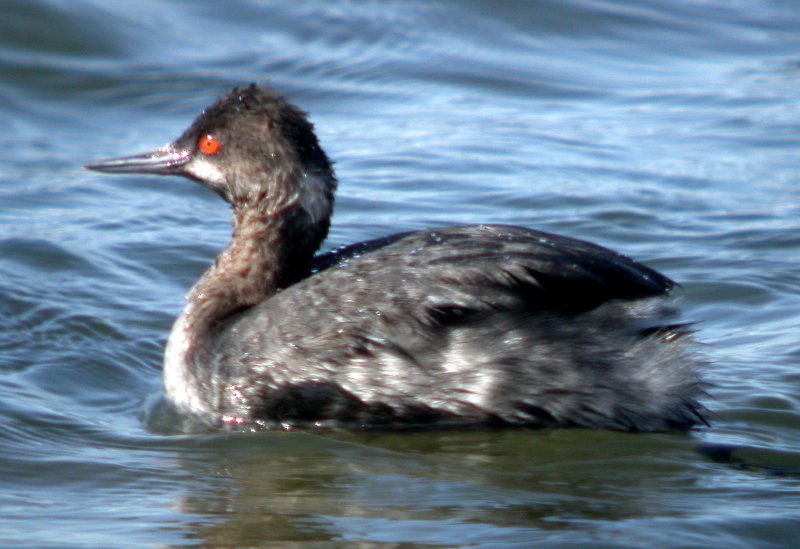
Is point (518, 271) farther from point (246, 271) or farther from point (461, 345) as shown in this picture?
point (246, 271)

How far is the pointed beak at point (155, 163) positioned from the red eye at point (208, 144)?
0.32 ft

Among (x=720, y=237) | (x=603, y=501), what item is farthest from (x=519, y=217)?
(x=603, y=501)

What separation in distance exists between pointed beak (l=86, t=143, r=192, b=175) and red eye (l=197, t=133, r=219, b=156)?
0.10 m

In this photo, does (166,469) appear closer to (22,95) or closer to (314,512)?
(314,512)

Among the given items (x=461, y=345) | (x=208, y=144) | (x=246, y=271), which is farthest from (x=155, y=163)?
(x=461, y=345)

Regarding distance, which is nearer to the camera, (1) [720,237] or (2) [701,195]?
(1) [720,237]

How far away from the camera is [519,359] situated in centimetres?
510

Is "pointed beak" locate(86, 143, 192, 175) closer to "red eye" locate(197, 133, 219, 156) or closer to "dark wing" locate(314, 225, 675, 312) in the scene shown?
"red eye" locate(197, 133, 219, 156)

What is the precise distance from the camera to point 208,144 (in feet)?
19.3

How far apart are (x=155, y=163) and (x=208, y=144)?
38cm

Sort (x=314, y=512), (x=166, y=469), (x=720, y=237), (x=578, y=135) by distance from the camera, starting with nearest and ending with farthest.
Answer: (x=314, y=512) → (x=166, y=469) → (x=720, y=237) → (x=578, y=135)

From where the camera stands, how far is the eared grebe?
16.7ft

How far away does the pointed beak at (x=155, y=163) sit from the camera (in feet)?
19.8

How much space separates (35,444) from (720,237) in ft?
14.3
